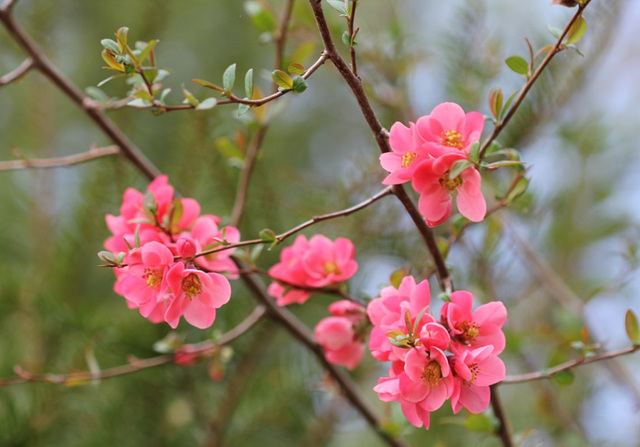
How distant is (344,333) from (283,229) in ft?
0.72

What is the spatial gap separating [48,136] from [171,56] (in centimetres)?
19

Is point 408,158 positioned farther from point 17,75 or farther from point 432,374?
point 17,75

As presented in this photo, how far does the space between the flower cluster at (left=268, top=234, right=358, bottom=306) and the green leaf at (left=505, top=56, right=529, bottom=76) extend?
4.1 inches

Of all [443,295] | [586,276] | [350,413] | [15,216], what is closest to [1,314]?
[15,216]

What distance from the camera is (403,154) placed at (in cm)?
22

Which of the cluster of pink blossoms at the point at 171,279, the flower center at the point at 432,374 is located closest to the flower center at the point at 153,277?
the cluster of pink blossoms at the point at 171,279

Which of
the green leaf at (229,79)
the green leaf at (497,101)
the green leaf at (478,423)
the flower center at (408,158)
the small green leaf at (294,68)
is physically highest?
the green leaf at (229,79)

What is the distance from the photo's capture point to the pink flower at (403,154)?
209mm

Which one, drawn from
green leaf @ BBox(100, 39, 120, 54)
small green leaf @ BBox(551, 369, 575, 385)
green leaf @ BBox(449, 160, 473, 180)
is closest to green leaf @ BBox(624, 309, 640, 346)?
small green leaf @ BBox(551, 369, 575, 385)

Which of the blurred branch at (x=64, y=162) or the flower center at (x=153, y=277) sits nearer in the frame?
the flower center at (x=153, y=277)

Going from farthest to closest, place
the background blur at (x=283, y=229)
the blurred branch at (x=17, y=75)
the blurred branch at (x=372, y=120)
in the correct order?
the background blur at (x=283, y=229), the blurred branch at (x=17, y=75), the blurred branch at (x=372, y=120)

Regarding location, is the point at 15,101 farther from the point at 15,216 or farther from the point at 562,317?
the point at 562,317

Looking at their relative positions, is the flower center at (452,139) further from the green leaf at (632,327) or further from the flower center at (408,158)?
the green leaf at (632,327)

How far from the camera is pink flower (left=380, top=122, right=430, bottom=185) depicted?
209 millimetres
